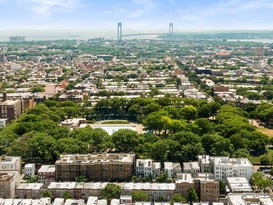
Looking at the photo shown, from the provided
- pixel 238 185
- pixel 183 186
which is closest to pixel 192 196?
pixel 183 186

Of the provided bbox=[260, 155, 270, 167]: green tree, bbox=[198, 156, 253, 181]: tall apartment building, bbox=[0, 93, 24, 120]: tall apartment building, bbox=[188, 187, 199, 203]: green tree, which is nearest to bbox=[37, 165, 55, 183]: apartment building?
bbox=[188, 187, 199, 203]: green tree

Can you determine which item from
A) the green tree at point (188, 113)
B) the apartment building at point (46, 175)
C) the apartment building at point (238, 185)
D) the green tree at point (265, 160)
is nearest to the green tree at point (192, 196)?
the apartment building at point (238, 185)

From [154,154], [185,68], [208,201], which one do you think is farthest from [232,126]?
[185,68]

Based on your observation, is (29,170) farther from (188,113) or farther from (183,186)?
(188,113)

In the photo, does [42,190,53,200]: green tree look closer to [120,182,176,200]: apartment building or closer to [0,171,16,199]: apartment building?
[0,171,16,199]: apartment building

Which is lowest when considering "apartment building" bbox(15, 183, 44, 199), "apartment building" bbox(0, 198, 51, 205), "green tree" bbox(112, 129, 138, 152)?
"apartment building" bbox(15, 183, 44, 199)

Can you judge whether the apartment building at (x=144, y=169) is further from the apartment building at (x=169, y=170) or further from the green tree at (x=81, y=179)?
the green tree at (x=81, y=179)

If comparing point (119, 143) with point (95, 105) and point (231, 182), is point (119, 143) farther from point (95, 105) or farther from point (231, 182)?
point (95, 105)
